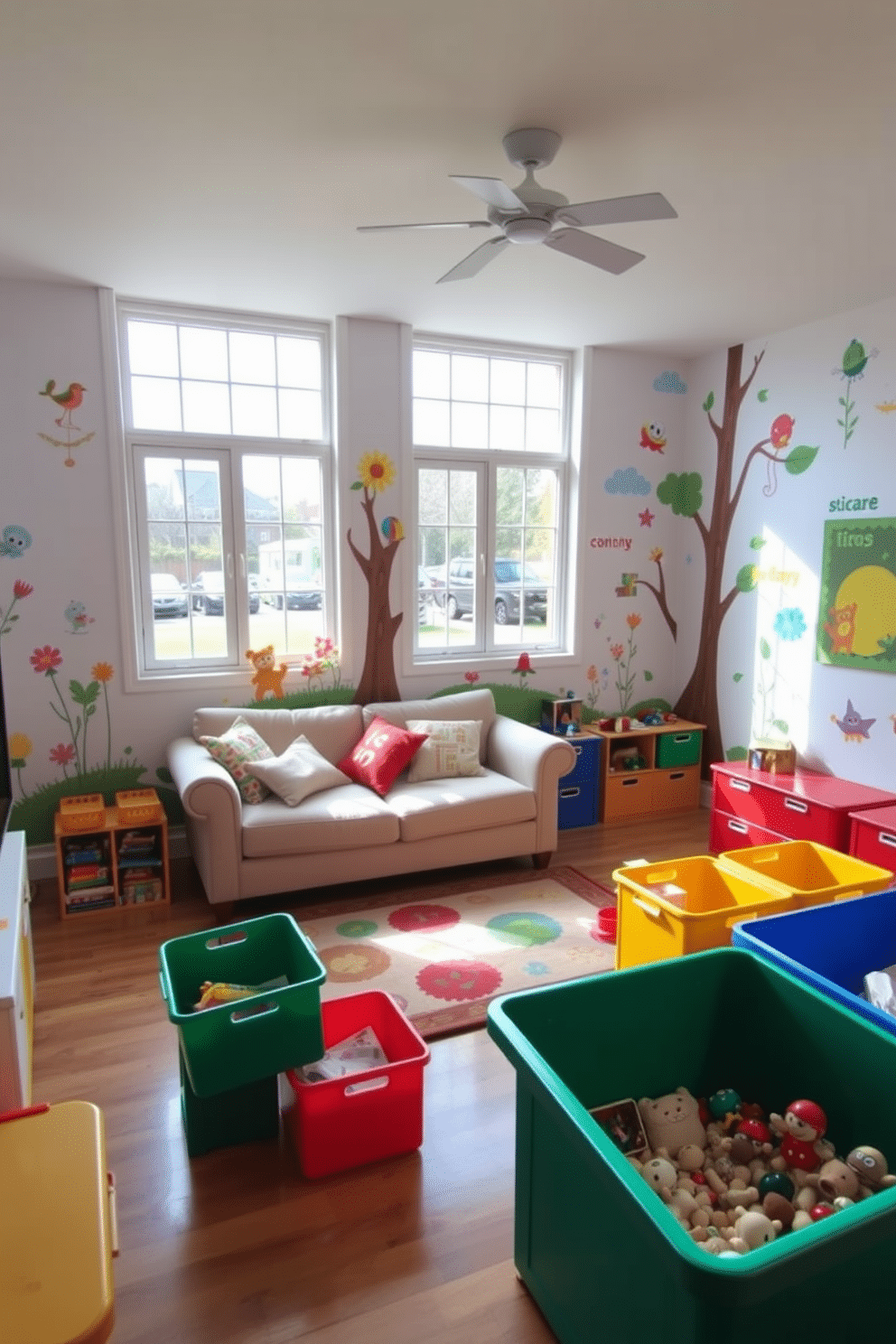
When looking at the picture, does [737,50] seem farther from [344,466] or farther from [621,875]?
[344,466]

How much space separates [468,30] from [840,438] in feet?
9.53

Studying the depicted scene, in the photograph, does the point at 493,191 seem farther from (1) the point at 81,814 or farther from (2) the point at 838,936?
(1) the point at 81,814

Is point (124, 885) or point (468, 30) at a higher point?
point (468, 30)

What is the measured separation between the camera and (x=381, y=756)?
396 cm

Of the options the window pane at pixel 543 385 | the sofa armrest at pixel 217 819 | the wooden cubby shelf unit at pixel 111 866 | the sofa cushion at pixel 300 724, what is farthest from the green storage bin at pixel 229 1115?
the window pane at pixel 543 385

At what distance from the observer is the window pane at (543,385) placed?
492 centimetres

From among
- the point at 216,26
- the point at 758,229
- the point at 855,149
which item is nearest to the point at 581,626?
the point at 758,229

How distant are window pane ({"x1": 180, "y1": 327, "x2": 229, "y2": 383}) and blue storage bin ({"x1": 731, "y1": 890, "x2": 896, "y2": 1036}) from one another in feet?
11.7

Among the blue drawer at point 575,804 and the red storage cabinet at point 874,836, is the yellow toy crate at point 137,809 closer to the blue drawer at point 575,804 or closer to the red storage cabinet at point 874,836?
the blue drawer at point 575,804

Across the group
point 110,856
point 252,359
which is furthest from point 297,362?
point 110,856

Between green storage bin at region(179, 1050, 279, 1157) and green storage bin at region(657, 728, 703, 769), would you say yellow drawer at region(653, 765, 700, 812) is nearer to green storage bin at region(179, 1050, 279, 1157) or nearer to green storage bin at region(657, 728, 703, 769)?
green storage bin at region(657, 728, 703, 769)

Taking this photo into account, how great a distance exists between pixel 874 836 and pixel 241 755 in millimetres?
2775

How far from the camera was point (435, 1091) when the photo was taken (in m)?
2.40

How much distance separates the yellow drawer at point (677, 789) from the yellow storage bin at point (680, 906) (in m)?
2.10
